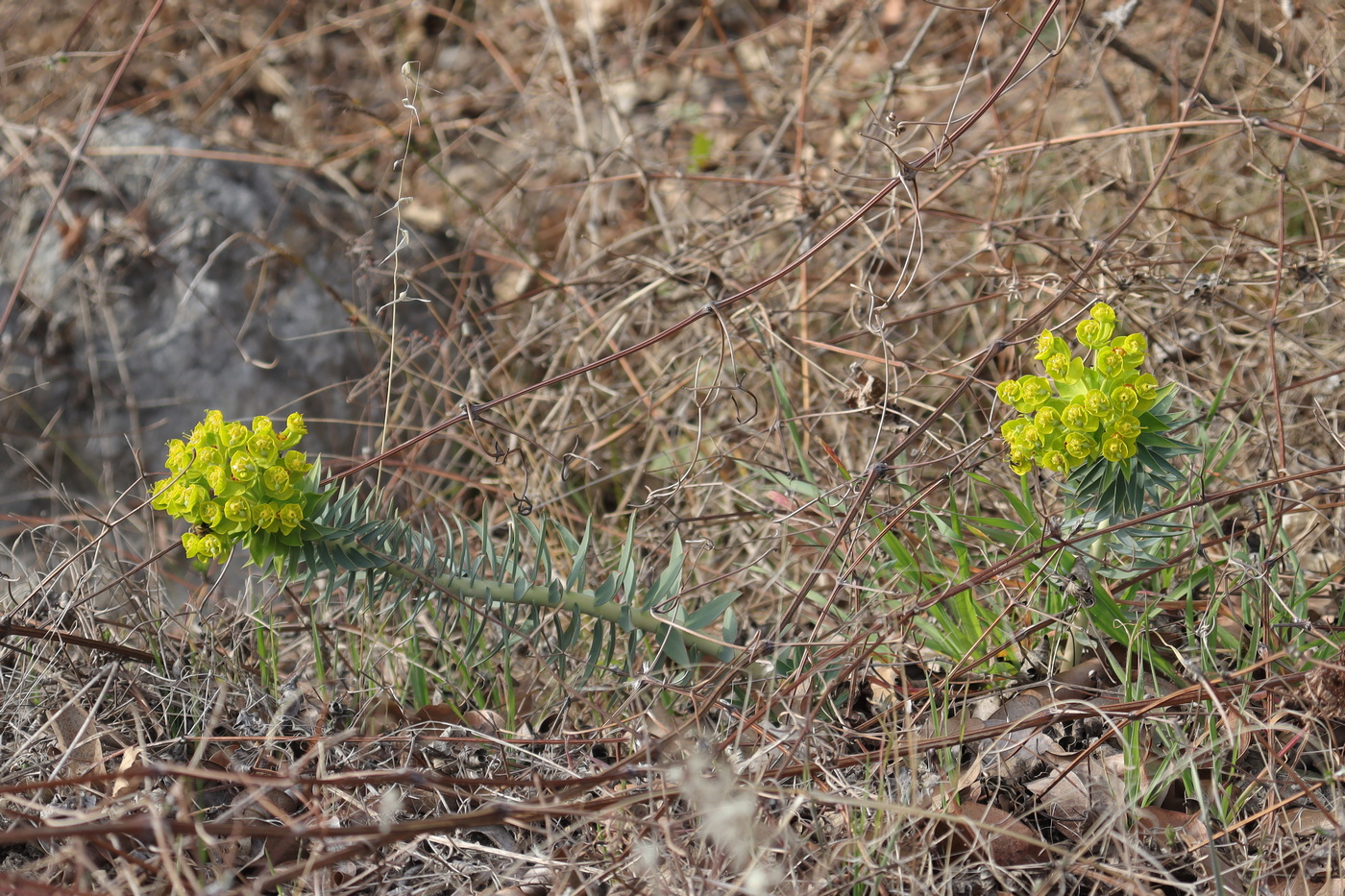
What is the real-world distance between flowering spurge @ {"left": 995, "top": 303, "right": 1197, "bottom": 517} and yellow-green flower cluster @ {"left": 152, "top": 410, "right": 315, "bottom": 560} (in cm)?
129

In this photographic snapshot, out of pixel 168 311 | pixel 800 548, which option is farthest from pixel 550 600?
pixel 168 311

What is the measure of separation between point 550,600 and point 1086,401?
104 cm

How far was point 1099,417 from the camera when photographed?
5.21 feet

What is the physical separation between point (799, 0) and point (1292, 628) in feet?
11.0

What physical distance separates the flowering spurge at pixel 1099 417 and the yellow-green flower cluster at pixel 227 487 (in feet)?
4.23

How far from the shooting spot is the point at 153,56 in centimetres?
445

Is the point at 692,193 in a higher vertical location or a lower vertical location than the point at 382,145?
higher

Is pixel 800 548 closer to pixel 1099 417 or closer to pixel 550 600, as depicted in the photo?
pixel 550 600

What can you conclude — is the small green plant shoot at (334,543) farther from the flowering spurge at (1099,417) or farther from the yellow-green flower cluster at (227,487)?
the flowering spurge at (1099,417)

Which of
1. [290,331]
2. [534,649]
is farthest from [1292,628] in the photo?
[290,331]

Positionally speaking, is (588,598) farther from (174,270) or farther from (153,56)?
(153,56)

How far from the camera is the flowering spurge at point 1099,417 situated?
159cm

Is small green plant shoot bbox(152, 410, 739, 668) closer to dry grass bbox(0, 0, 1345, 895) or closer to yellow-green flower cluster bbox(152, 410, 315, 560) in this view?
yellow-green flower cluster bbox(152, 410, 315, 560)

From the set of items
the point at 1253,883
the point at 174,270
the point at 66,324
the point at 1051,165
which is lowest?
the point at 66,324
